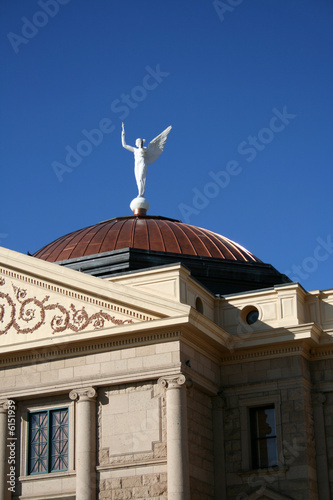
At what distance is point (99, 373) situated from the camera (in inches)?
1003

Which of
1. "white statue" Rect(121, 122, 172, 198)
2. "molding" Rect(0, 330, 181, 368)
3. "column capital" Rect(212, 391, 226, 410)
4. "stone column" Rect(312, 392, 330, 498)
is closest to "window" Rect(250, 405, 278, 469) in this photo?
"column capital" Rect(212, 391, 226, 410)

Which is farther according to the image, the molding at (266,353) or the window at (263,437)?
the molding at (266,353)

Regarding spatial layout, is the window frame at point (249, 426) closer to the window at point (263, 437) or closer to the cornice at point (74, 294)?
the window at point (263, 437)

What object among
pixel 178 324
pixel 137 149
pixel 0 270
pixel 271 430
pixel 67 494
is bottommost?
pixel 67 494

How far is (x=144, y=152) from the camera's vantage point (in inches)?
1401

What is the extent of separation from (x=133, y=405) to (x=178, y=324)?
246 cm

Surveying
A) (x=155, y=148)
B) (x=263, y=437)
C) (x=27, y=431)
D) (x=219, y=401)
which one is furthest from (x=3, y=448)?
(x=155, y=148)

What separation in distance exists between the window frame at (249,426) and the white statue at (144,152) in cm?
1226

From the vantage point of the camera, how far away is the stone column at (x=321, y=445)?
25.4 metres

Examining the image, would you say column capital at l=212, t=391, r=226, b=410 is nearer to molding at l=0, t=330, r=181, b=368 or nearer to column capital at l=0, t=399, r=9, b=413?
molding at l=0, t=330, r=181, b=368

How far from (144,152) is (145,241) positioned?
14.8ft

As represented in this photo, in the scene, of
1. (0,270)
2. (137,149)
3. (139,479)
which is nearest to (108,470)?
(139,479)

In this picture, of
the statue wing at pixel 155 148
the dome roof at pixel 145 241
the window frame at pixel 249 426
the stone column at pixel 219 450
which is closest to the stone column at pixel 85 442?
the stone column at pixel 219 450

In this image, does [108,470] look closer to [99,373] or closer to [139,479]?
[139,479]
